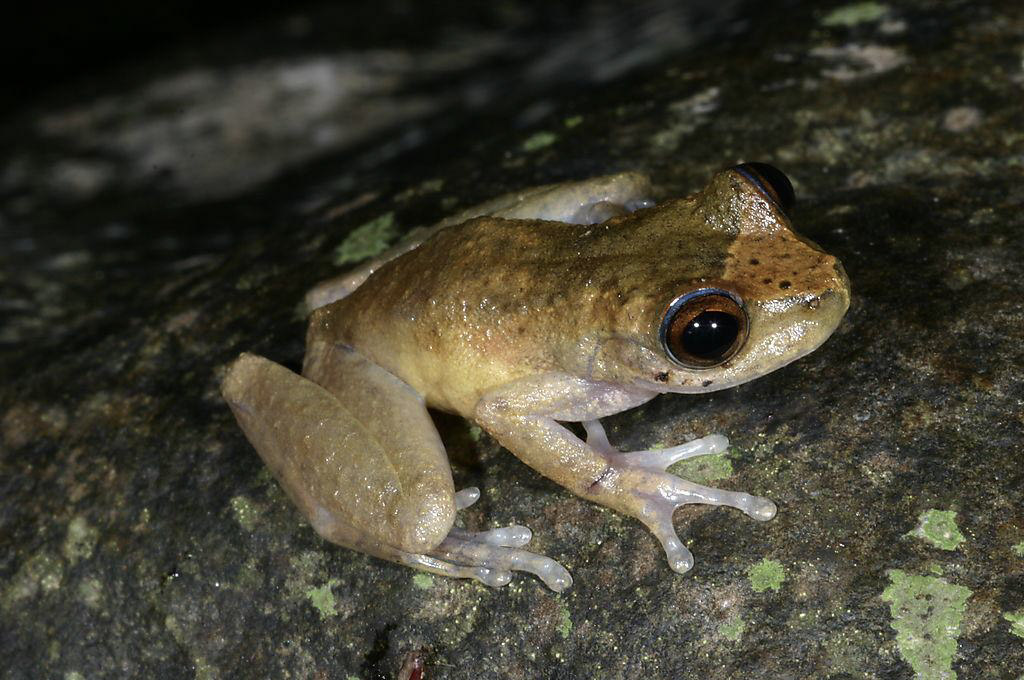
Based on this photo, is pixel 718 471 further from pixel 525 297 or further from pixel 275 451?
pixel 275 451

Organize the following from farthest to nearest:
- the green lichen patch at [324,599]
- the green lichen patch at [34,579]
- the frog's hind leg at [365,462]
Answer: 1. the green lichen patch at [34,579]
2. the green lichen patch at [324,599]
3. the frog's hind leg at [365,462]

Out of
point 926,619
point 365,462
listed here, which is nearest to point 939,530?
point 926,619

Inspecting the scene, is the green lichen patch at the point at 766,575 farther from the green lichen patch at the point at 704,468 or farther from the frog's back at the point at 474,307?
the frog's back at the point at 474,307

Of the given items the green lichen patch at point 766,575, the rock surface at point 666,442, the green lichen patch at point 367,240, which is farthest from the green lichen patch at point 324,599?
the green lichen patch at point 367,240

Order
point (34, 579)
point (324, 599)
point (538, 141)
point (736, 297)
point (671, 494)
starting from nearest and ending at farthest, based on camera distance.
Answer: point (736, 297), point (671, 494), point (324, 599), point (34, 579), point (538, 141)

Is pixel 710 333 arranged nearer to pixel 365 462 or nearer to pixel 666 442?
pixel 666 442

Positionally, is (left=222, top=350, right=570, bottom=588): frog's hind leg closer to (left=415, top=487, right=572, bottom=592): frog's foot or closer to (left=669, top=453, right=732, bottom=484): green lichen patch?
(left=415, top=487, right=572, bottom=592): frog's foot
